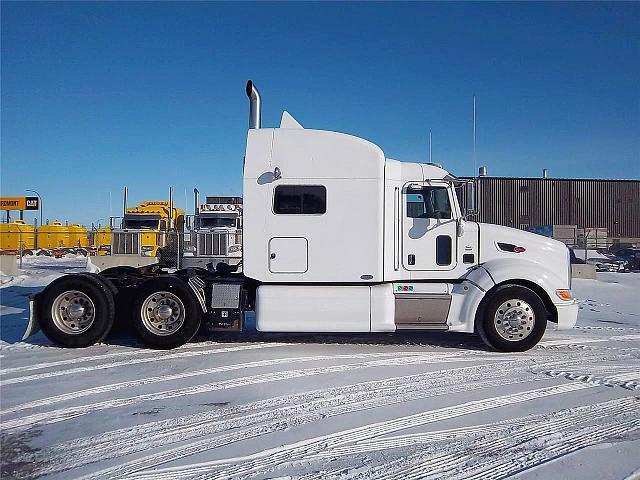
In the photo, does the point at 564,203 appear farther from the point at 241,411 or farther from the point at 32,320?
the point at 241,411

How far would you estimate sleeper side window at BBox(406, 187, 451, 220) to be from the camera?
8203mm

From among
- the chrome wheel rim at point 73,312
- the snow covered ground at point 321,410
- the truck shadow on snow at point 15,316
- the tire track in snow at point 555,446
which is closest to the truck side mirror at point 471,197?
the snow covered ground at point 321,410

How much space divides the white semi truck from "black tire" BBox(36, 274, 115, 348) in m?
0.02

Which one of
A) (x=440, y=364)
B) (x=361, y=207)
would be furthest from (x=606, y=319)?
(x=361, y=207)

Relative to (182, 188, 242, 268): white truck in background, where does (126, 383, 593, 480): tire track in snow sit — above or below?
below

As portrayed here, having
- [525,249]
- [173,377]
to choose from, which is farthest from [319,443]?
[525,249]

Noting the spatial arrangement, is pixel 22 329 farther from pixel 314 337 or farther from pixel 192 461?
pixel 192 461

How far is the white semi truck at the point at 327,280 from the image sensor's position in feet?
25.8

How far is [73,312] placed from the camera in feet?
26.6

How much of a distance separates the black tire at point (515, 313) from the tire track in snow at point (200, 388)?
78cm

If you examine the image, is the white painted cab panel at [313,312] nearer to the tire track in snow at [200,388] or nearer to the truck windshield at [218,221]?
the tire track in snow at [200,388]

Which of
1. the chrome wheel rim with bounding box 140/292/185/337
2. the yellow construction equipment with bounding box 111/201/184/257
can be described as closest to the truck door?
the chrome wheel rim with bounding box 140/292/185/337

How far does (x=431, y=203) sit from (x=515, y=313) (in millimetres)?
2096

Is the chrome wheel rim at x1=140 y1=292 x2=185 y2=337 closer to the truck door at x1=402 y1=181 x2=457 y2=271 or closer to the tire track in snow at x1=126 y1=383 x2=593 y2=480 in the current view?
the truck door at x1=402 y1=181 x2=457 y2=271
